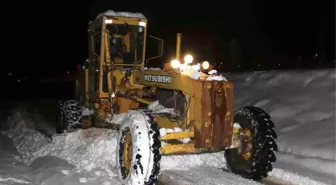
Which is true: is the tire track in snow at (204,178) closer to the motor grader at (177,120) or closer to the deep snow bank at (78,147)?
the motor grader at (177,120)

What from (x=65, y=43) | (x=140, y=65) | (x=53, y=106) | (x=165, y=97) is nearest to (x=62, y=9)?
(x=65, y=43)

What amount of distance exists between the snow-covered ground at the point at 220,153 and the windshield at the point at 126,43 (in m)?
1.80

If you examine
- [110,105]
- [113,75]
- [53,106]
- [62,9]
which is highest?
[62,9]

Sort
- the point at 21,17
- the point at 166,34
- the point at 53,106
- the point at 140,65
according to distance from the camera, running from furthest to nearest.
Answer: the point at 21,17 < the point at 166,34 < the point at 53,106 < the point at 140,65

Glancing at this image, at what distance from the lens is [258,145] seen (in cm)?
731

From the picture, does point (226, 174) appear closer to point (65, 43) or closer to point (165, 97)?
point (165, 97)

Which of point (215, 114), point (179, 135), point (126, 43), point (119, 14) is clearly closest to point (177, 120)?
point (179, 135)

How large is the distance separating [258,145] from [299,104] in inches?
190

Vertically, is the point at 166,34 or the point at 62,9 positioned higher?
the point at 62,9

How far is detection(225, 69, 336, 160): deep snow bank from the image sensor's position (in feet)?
30.6

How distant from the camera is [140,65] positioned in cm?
1052

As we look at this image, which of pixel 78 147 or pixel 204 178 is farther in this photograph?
pixel 78 147

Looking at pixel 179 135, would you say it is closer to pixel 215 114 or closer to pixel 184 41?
pixel 215 114

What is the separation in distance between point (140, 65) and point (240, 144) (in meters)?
3.91
